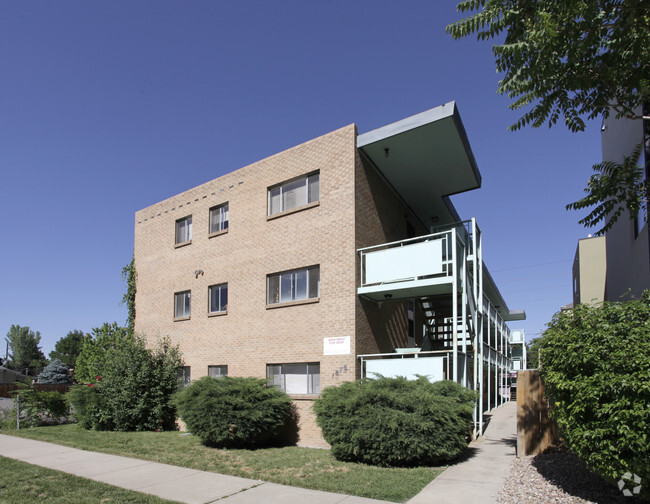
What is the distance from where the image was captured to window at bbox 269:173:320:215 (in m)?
14.7

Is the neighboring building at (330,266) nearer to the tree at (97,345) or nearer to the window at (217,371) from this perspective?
the window at (217,371)

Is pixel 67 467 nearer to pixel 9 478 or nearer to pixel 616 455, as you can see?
pixel 9 478

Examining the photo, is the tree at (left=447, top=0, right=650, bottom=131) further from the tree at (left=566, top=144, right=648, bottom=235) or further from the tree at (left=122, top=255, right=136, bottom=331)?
the tree at (left=122, top=255, right=136, bottom=331)

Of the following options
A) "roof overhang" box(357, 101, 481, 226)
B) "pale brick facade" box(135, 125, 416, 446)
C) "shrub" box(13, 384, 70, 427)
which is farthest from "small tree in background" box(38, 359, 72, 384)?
"roof overhang" box(357, 101, 481, 226)

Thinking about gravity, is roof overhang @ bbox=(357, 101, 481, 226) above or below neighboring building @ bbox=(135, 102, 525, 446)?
above

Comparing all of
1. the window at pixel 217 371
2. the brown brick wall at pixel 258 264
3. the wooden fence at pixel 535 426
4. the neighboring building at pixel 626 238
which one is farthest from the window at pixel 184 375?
the neighboring building at pixel 626 238

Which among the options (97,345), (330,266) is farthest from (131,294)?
(330,266)

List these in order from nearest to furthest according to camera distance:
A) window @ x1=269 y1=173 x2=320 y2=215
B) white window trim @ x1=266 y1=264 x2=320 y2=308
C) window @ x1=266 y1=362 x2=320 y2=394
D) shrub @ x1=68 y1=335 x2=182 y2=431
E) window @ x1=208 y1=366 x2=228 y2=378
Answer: window @ x1=266 y1=362 x2=320 y2=394, white window trim @ x1=266 y1=264 x2=320 y2=308, window @ x1=269 y1=173 x2=320 y2=215, window @ x1=208 y1=366 x2=228 y2=378, shrub @ x1=68 y1=335 x2=182 y2=431

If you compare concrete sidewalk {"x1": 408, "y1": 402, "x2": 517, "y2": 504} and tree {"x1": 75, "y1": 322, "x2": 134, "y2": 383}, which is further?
tree {"x1": 75, "y1": 322, "x2": 134, "y2": 383}

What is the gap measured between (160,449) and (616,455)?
34.1ft

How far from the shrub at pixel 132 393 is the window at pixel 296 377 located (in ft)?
14.4

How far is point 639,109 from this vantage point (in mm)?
12305

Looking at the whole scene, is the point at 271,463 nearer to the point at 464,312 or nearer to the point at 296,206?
the point at 464,312

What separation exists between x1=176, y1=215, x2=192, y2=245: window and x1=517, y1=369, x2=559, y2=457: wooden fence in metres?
13.0
